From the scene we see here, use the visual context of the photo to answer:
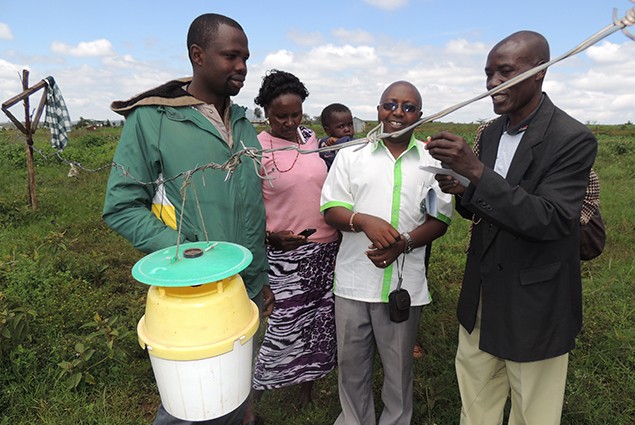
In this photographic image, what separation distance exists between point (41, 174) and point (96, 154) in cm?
464

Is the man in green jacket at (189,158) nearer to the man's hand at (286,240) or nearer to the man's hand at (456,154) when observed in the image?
the man's hand at (286,240)

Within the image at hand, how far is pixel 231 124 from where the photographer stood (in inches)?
74.5

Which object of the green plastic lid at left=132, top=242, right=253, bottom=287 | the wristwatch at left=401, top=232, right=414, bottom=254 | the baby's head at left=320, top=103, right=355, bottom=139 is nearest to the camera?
the green plastic lid at left=132, top=242, right=253, bottom=287

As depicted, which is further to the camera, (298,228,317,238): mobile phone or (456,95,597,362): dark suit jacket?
(298,228,317,238): mobile phone

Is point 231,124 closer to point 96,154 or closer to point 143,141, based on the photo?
point 143,141

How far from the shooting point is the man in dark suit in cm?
146

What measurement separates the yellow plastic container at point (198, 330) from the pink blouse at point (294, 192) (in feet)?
3.18

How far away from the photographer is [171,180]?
1.69 metres

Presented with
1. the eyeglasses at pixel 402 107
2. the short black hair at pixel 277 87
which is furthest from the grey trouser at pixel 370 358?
the short black hair at pixel 277 87

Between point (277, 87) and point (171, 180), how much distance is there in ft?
3.13

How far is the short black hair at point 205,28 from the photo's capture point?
1.69 meters

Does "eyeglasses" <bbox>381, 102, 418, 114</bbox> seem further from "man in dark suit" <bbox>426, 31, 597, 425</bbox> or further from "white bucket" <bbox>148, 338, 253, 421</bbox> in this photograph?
"white bucket" <bbox>148, 338, 253, 421</bbox>

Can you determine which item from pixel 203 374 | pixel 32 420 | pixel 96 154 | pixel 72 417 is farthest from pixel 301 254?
pixel 96 154

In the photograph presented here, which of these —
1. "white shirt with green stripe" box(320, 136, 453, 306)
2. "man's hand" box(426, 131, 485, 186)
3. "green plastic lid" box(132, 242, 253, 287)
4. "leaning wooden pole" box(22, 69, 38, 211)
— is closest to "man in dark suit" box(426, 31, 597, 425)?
"man's hand" box(426, 131, 485, 186)
